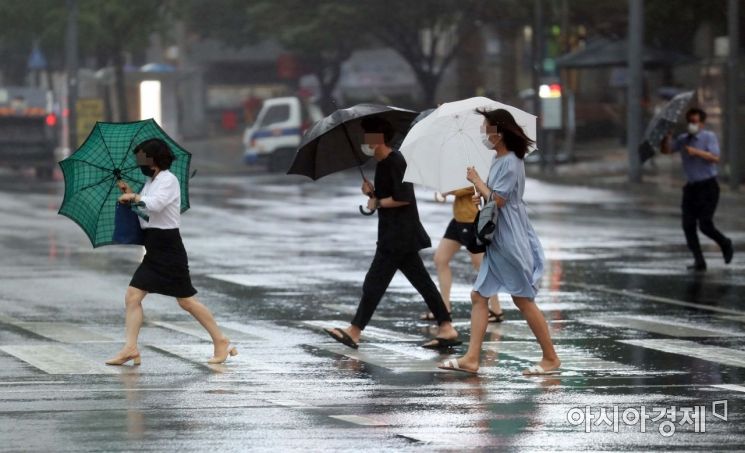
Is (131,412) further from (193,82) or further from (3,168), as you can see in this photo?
(193,82)

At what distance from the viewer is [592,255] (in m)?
19.9

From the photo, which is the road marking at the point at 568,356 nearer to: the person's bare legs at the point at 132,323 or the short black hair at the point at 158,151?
the person's bare legs at the point at 132,323

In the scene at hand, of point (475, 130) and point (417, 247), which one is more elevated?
point (475, 130)

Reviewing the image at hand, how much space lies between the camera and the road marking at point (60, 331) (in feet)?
41.5

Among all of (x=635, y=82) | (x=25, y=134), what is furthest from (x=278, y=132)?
(x=635, y=82)

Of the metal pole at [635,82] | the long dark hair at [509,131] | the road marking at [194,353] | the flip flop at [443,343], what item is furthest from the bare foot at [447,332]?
the metal pole at [635,82]

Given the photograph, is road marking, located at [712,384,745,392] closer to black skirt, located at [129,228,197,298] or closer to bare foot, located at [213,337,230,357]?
bare foot, located at [213,337,230,357]

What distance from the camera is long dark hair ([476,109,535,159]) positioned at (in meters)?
10.5

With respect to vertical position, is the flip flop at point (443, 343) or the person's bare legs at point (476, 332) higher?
the person's bare legs at point (476, 332)

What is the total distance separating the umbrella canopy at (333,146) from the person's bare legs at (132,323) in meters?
1.67

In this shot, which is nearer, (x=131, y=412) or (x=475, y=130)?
(x=131, y=412)

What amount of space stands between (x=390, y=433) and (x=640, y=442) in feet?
4.14

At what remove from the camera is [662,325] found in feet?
44.5

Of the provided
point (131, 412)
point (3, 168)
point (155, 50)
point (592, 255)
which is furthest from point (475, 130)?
point (155, 50)
